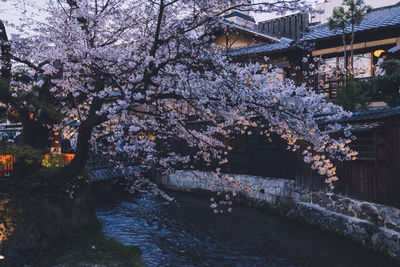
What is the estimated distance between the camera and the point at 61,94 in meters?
10.8

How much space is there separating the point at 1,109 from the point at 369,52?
18.4 m

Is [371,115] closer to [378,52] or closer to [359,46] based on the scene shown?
[378,52]

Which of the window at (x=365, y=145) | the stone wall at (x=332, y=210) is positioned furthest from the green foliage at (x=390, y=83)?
the stone wall at (x=332, y=210)

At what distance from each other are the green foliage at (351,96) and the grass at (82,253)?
426 inches

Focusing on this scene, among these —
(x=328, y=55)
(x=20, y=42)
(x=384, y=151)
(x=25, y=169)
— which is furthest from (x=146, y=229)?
(x=328, y=55)

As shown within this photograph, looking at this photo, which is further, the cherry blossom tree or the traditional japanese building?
the traditional japanese building

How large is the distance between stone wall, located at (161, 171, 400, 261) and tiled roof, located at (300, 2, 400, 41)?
29.6 feet

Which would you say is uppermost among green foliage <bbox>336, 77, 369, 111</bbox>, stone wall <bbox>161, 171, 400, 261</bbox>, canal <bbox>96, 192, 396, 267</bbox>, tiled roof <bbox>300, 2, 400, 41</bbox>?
tiled roof <bbox>300, 2, 400, 41</bbox>

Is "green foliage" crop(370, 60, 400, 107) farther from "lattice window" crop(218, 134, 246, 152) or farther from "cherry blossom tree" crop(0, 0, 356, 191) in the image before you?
"lattice window" crop(218, 134, 246, 152)

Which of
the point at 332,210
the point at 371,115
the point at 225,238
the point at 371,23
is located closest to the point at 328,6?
the point at 371,23

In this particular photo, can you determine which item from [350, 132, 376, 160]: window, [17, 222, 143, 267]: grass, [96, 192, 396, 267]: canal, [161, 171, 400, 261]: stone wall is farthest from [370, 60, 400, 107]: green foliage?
[17, 222, 143, 267]: grass

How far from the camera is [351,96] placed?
1328 cm

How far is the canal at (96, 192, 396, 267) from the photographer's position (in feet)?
34.2

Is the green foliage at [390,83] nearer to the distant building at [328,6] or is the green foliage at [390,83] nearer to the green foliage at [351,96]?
the green foliage at [351,96]
